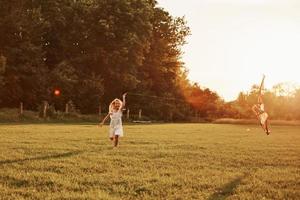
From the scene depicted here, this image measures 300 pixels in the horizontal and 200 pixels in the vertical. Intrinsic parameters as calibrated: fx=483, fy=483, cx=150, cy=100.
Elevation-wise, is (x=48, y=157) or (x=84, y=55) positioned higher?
(x=84, y=55)

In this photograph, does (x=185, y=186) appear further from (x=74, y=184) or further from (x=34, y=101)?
(x=34, y=101)

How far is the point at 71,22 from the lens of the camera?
63469 mm

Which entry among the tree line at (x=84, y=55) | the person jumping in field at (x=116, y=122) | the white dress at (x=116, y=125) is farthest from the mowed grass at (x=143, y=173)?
the tree line at (x=84, y=55)

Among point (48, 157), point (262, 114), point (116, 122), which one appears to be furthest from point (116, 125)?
point (262, 114)

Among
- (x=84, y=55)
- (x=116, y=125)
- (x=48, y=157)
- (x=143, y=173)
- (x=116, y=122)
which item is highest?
(x=84, y=55)

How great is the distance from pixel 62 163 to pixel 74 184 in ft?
11.4

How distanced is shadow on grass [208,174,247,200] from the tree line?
4535 cm

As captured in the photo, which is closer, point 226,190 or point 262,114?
point 226,190

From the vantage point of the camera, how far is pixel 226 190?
1109 centimetres

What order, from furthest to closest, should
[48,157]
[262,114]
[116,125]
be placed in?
[116,125], [262,114], [48,157]

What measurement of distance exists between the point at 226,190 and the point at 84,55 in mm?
54635

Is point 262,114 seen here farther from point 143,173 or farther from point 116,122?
point 143,173

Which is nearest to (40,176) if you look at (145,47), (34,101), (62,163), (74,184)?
(74,184)

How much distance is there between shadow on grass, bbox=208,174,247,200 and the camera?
33.9 ft
